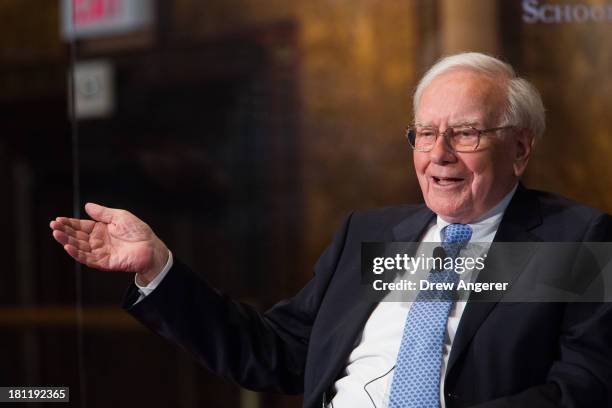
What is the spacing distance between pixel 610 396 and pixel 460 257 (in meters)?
0.39

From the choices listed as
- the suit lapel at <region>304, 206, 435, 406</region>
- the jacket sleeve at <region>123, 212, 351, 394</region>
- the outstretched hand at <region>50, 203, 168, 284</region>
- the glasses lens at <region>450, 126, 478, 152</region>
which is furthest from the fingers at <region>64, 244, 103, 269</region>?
the glasses lens at <region>450, 126, 478, 152</region>

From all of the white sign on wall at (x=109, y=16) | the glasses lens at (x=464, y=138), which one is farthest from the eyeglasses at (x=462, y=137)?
the white sign on wall at (x=109, y=16)

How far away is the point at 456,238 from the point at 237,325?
1.69ft

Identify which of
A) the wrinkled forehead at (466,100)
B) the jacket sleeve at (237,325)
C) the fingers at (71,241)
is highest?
the wrinkled forehead at (466,100)

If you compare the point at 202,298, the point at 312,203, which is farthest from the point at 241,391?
the point at 202,298

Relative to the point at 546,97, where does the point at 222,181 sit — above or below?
below

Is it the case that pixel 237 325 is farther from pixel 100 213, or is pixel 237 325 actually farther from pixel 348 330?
pixel 100 213

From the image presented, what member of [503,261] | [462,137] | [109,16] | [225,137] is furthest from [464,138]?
[109,16]

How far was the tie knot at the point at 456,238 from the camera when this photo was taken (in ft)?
5.95

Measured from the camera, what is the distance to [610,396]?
1.64 metres

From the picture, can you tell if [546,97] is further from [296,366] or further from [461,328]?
[296,366]

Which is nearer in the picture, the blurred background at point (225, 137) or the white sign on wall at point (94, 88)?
the blurred background at point (225, 137)

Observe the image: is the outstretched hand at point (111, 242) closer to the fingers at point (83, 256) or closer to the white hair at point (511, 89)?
the fingers at point (83, 256)

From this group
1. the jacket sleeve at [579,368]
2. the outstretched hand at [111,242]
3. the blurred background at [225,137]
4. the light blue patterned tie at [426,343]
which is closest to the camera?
the jacket sleeve at [579,368]
